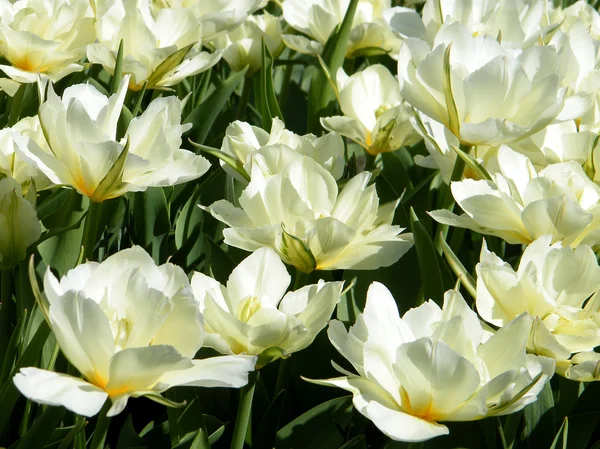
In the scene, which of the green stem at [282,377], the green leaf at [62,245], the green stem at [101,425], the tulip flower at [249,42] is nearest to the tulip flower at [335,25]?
the tulip flower at [249,42]

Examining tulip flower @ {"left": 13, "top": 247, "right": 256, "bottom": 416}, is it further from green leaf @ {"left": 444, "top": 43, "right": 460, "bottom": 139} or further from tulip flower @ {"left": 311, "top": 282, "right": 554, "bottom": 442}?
green leaf @ {"left": 444, "top": 43, "right": 460, "bottom": 139}

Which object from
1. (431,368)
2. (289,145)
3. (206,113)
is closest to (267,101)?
(206,113)

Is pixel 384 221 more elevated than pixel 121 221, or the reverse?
pixel 384 221

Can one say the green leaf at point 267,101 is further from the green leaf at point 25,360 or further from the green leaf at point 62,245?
the green leaf at point 25,360

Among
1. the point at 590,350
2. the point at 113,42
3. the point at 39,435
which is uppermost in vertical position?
the point at 113,42

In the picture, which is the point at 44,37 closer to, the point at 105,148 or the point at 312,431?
Result: the point at 105,148

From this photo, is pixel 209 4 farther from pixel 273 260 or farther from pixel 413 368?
pixel 413 368

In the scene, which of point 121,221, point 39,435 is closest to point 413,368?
point 39,435
